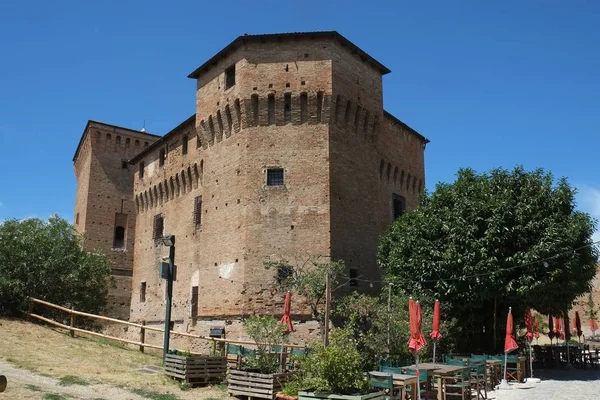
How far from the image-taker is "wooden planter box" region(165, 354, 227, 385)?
13406 mm

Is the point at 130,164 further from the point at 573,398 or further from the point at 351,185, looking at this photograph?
the point at 573,398

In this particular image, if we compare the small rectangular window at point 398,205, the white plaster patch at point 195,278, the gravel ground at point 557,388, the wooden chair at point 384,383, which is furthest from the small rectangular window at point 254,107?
the wooden chair at point 384,383

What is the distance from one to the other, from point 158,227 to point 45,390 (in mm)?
20099

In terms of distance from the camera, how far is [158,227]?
3075 centimetres

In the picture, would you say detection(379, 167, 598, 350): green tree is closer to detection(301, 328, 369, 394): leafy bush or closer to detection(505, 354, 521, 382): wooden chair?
detection(505, 354, 521, 382): wooden chair

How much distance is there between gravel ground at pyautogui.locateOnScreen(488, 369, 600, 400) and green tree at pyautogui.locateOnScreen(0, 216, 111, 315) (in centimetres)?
1754

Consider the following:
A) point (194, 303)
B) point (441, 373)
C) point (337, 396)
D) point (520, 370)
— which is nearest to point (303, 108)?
point (194, 303)

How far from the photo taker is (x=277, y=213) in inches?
855

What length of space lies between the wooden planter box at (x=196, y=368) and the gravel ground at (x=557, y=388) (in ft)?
22.4

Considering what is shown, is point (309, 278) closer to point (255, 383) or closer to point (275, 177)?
point (275, 177)

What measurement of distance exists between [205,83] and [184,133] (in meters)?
3.85

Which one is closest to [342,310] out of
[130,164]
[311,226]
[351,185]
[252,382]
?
[311,226]

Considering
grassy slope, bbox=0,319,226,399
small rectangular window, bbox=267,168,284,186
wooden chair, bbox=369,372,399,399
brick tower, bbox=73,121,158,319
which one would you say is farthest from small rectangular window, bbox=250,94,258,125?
brick tower, bbox=73,121,158,319

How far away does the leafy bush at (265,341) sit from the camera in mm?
13164
